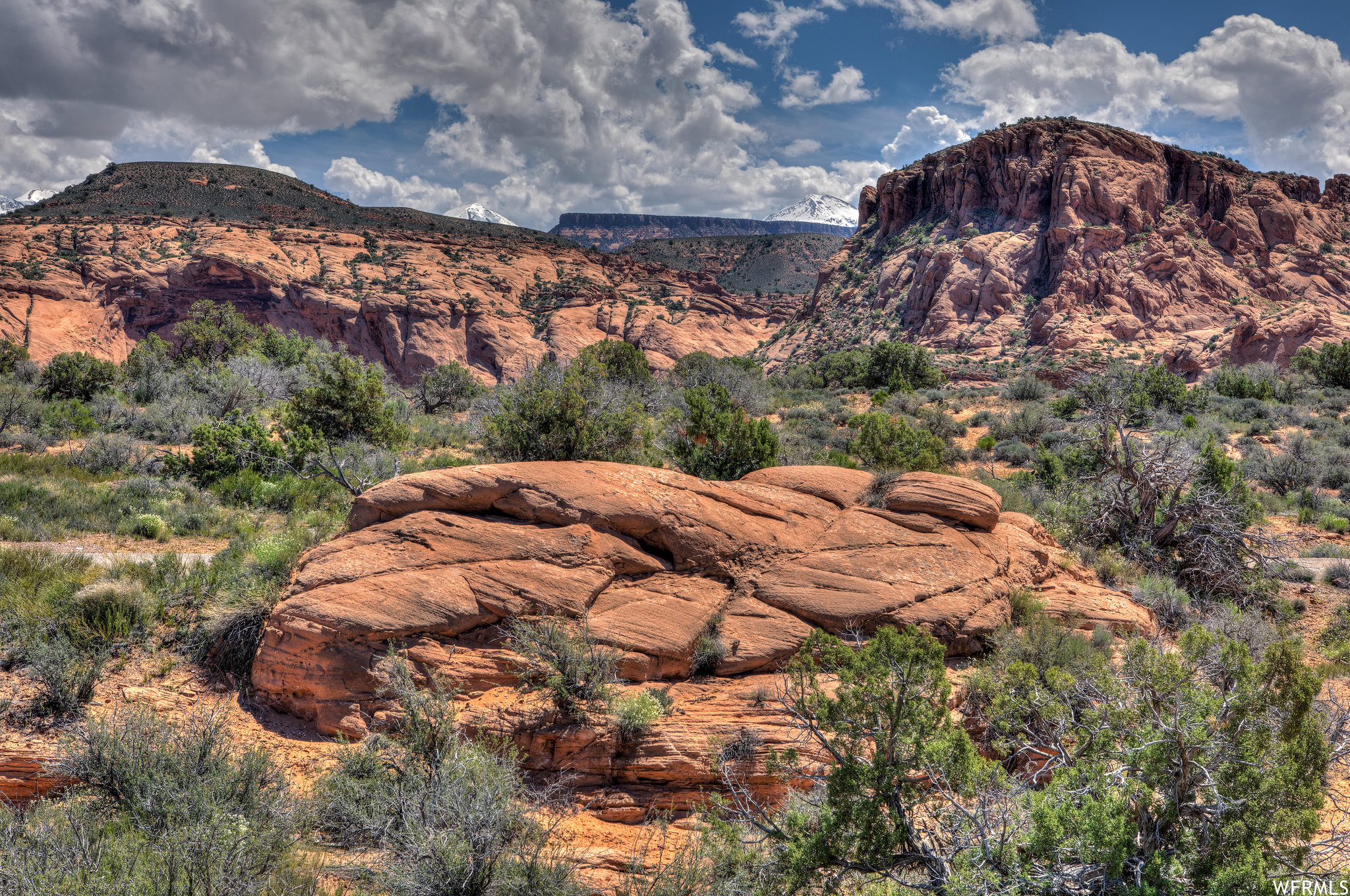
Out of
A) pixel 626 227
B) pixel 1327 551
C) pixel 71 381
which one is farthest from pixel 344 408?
pixel 626 227

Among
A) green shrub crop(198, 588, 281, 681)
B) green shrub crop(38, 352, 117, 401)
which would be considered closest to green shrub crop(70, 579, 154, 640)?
green shrub crop(198, 588, 281, 681)

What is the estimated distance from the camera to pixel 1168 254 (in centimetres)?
4284

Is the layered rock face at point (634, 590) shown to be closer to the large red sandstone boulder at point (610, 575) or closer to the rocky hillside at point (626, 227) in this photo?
the large red sandstone boulder at point (610, 575)

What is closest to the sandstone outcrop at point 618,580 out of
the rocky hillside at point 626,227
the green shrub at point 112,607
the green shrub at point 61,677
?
the green shrub at point 61,677

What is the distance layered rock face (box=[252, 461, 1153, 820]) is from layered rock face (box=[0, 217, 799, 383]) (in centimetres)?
4312

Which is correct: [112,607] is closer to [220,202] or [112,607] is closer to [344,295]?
[344,295]

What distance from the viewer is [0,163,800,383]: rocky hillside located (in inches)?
1715

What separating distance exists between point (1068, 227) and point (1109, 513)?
150 feet

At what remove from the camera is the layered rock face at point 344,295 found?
139 feet

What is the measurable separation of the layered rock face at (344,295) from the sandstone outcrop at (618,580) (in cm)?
4310

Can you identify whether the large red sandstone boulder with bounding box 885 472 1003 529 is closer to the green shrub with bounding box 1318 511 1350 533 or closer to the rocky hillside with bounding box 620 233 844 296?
the green shrub with bounding box 1318 511 1350 533

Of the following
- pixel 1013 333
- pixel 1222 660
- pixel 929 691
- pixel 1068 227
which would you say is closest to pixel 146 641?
pixel 929 691

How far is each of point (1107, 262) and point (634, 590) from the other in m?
51.5

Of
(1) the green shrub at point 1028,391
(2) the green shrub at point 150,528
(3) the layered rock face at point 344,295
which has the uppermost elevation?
(3) the layered rock face at point 344,295
